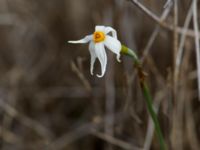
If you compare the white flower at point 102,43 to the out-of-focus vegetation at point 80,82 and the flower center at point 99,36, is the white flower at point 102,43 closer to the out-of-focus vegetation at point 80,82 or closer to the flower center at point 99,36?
the flower center at point 99,36

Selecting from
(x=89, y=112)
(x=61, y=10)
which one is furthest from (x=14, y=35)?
(x=89, y=112)

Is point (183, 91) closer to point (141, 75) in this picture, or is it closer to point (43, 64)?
point (141, 75)

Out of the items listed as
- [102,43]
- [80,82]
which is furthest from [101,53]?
[80,82]

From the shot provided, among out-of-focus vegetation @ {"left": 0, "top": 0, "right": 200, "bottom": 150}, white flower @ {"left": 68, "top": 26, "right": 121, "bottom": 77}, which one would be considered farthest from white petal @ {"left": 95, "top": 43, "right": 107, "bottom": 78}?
out-of-focus vegetation @ {"left": 0, "top": 0, "right": 200, "bottom": 150}

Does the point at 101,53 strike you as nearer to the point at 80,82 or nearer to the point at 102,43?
the point at 102,43

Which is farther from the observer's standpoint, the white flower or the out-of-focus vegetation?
the out-of-focus vegetation

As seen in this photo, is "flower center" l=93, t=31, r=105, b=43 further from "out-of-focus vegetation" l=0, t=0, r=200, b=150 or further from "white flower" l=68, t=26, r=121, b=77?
"out-of-focus vegetation" l=0, t=0, r=200, b=150

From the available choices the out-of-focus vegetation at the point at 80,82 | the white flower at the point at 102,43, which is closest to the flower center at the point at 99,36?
the white flower at the point at 102,43
